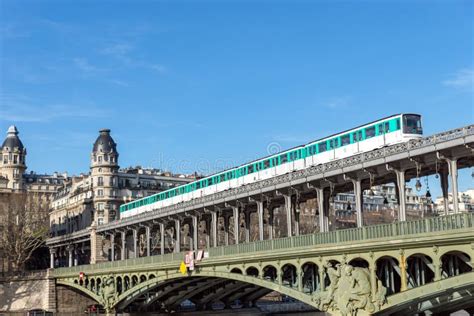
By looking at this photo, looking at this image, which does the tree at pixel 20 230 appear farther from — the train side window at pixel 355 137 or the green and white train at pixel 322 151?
the train side window at pixel 355 137

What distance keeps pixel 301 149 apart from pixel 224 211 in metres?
14.6

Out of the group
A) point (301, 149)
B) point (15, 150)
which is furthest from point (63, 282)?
point (15, 150)

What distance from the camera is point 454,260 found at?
34250 millimetres

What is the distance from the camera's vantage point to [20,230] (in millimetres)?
108688

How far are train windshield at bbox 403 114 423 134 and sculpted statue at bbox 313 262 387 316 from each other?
15284 millimetres

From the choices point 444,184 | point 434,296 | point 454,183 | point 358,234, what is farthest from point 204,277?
point 434,296

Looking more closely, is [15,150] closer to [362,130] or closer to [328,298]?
[362,130]

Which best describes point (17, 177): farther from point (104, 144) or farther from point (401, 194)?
point (401, 194)

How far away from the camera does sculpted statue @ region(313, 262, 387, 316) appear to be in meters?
36.7

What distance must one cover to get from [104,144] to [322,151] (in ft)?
275

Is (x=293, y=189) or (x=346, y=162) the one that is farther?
(x=293, y=189)

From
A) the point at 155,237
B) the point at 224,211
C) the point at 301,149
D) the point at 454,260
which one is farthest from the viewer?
the point at 155,237

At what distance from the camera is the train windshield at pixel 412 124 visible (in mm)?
50688

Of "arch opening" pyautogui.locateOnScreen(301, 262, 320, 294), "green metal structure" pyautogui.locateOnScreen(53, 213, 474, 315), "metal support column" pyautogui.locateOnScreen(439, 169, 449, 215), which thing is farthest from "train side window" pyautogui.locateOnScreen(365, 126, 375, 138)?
"arch opening" pyautogui.locateOnScreen(301, 262, 320, 294)
